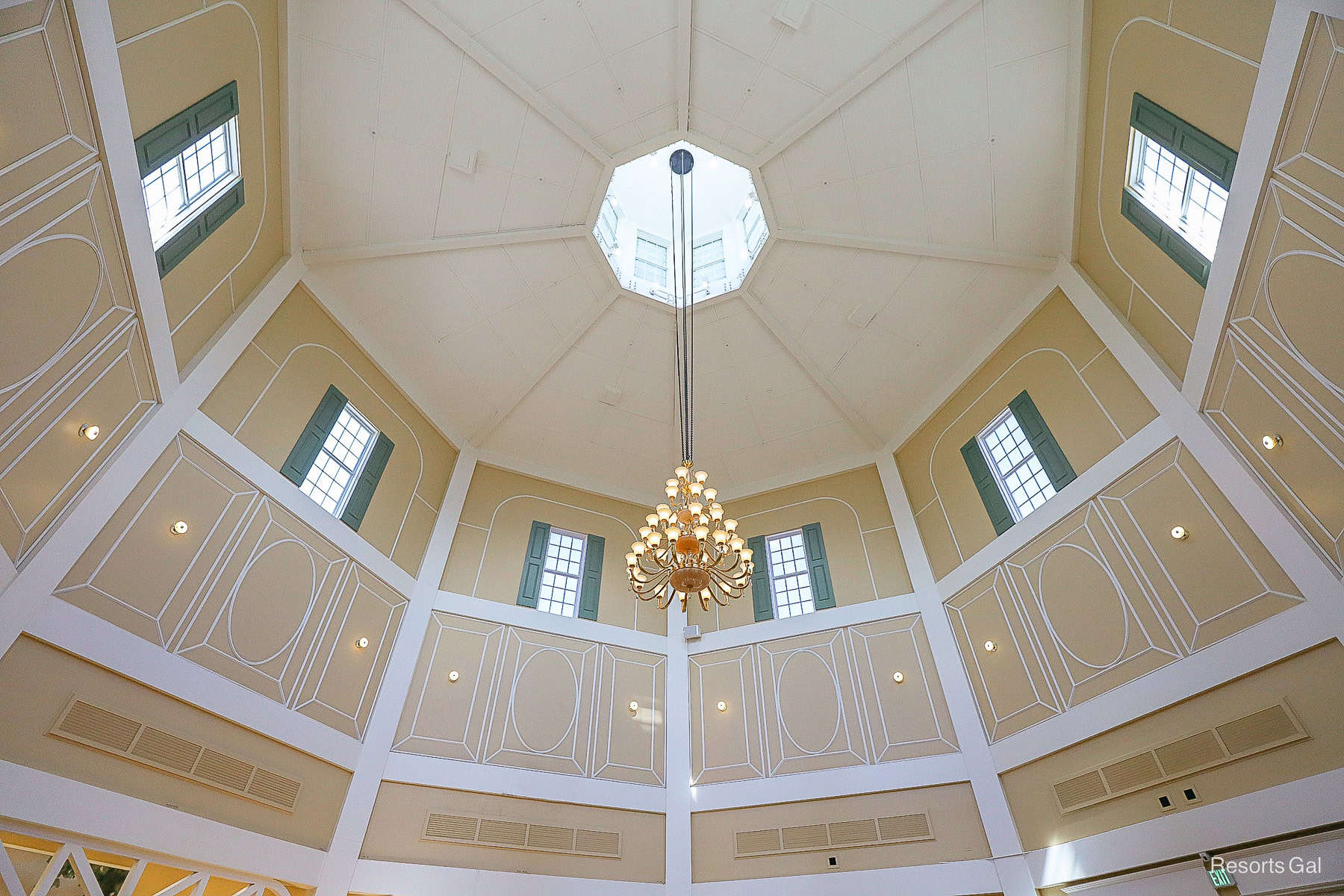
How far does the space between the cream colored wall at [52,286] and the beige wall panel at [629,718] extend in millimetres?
6670

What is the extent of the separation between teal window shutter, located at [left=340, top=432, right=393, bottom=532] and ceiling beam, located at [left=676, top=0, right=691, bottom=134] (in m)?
6.04

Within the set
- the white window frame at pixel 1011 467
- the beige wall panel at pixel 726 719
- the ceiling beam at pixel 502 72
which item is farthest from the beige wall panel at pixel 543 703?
the ceiling beam at pixel 502 72

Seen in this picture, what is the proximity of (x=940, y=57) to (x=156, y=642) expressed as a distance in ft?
33.5

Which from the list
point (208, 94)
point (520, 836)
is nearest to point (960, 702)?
point (520, 836)

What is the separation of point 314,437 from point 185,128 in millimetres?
3685

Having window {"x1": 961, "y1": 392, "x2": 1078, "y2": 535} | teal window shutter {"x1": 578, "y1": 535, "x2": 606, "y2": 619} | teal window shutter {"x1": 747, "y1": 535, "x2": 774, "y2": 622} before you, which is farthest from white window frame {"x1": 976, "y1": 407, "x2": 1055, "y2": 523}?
teal window shutter {"x1": 578, "y1": 535, "x2": 606, "y2": 619}

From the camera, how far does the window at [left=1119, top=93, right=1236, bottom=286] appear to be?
6.06m

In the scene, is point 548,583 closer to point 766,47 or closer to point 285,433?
point 285,433

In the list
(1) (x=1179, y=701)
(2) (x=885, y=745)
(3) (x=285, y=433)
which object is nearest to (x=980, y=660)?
(2) (x=885, y=745)

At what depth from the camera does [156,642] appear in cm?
638

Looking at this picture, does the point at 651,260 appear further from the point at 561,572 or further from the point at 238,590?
the point at 238,590

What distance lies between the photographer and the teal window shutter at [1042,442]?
27.3ft

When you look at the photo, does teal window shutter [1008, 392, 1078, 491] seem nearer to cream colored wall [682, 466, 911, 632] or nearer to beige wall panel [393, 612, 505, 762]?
cream colored wall [682, 466, 911, 632]

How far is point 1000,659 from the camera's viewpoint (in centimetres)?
858
